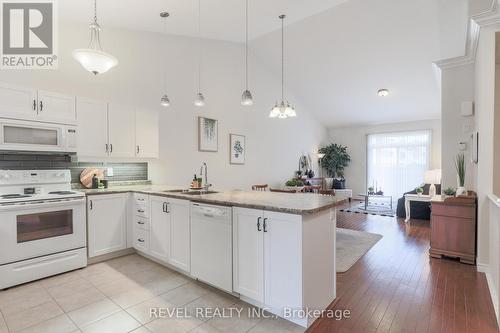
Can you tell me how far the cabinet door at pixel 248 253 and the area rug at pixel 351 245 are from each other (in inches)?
53.7

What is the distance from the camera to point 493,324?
2.00 metres

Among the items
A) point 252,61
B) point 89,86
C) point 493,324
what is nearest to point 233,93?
point 252,61

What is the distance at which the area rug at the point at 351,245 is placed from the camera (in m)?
3.31

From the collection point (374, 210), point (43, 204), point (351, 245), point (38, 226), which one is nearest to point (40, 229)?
point (38, 226)

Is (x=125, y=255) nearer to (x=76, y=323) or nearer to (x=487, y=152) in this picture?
(x=76, y=323)

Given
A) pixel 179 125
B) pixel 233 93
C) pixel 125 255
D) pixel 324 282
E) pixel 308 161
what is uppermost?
pixel 233 93

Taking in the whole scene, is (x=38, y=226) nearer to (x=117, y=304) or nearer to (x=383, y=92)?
(x=117, y=304)

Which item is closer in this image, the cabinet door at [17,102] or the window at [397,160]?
the cabinet door at [17,102]

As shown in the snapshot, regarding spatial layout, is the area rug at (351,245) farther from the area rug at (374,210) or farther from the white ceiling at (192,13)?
the white ceiling at (192,13)

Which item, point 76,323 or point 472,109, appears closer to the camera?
point 76,323

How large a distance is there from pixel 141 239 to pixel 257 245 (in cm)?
199

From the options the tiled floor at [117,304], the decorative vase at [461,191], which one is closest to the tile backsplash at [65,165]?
the tiled floor at [117,304]

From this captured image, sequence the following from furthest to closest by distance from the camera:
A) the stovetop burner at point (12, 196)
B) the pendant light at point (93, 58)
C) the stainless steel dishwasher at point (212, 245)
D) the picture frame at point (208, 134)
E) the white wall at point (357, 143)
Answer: the white wall at point (357, 143)
the picture frame at point (208, 134)
the stovetop burner at point (12, 196)
the stainless steel dishwasher at point (212, 245)
the pendant light at point (93, 58)

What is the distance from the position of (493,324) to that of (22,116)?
486cm
